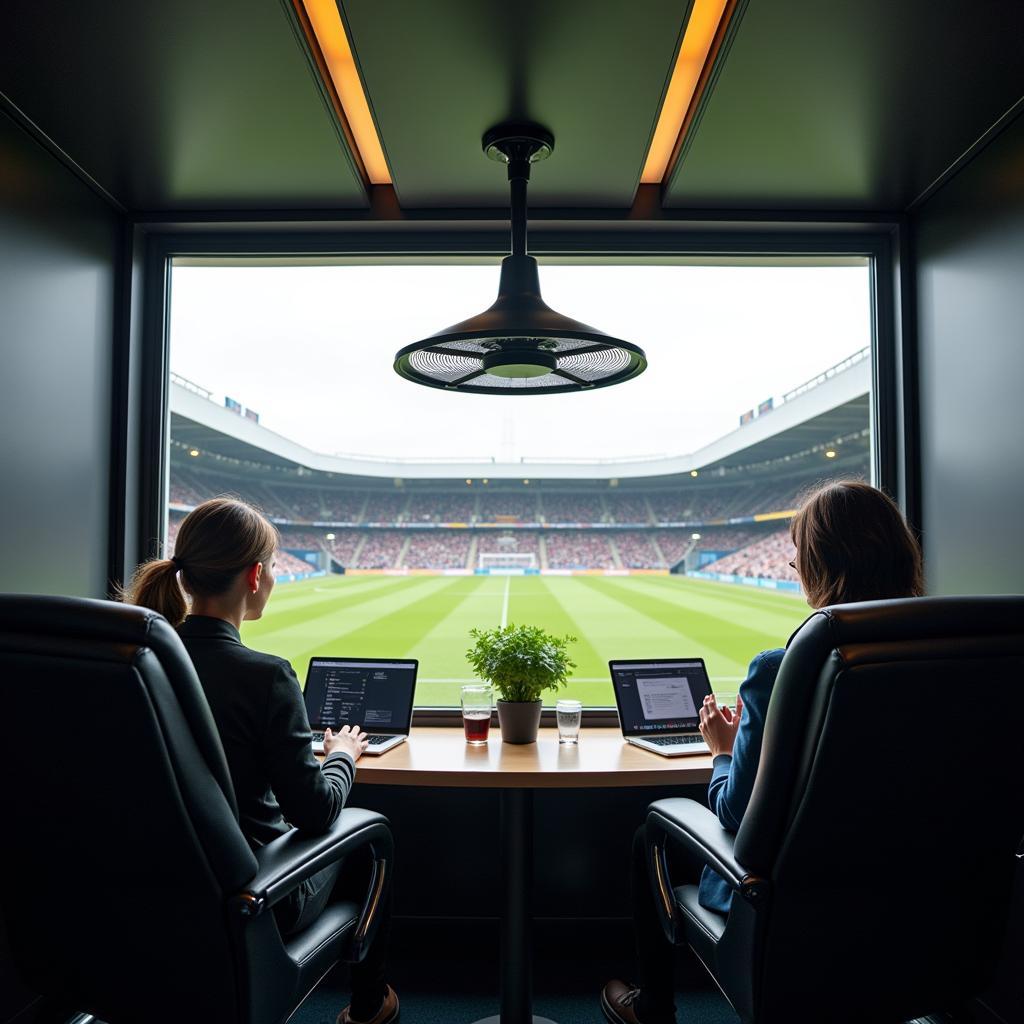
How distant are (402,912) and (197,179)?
279cm

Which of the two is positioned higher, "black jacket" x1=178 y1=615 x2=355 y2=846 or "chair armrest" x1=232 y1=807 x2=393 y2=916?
"black jacket" x1=178 y1=615 x2=355 y2=846

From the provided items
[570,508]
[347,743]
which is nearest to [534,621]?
[570,508]

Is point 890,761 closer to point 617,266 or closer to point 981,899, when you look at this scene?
point 981,899

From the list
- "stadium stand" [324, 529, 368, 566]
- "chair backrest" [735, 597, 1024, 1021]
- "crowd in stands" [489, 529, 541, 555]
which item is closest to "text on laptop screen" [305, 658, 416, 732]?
"chair backrest" [735, 597, 1024, 1021]

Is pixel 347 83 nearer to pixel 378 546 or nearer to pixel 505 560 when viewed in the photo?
pixel 378 546

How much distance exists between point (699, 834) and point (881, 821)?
14.7 inches

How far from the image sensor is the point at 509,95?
2.15 m

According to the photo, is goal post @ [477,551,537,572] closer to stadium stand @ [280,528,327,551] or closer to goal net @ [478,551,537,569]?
goal net @ [478,551,537,569]

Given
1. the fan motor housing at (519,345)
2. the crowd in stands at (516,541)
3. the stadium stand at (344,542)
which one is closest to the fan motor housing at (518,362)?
the fan motor housing at (519,345)

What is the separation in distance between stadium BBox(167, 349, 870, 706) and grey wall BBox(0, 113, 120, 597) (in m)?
0.36

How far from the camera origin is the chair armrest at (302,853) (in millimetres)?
1271

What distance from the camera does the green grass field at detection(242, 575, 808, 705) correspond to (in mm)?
10602

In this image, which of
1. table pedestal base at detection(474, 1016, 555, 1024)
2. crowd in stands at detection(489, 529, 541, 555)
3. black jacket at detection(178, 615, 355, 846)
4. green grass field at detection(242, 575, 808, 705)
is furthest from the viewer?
green grass field at detection(242, 575, 808, 705)

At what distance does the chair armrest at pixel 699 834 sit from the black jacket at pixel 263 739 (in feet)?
2.36
